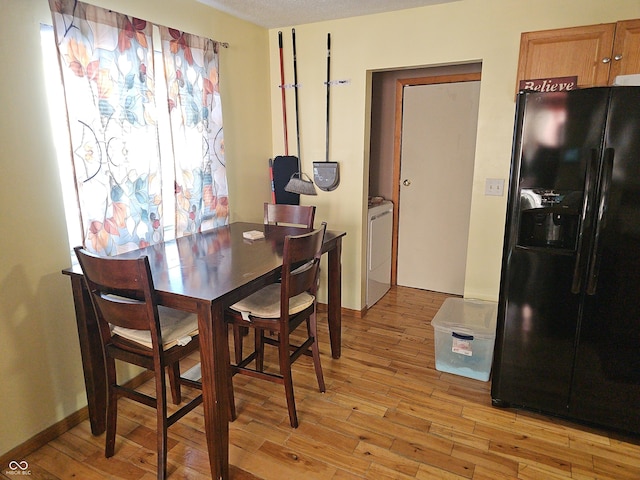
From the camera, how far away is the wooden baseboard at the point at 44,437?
1804 millimetres

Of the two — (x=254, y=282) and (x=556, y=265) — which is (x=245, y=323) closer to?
(x=254, y=282)

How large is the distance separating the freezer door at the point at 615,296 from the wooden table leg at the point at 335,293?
1369mm

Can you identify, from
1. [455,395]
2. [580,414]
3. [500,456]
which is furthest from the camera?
[455,395]

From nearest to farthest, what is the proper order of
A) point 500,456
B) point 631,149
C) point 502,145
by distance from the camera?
point 631,149
point 500,456
point 502,145

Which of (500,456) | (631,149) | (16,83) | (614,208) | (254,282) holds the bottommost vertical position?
(500,456)

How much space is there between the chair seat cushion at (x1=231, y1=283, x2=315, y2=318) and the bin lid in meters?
0.92

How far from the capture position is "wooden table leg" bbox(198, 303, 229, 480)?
154cm

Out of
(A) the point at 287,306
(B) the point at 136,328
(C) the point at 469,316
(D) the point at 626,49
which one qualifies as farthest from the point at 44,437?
(D) the point at 626,49

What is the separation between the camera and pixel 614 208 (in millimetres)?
1768

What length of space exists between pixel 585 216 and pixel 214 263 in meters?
1.76

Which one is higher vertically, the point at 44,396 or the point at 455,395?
the point at 44,396

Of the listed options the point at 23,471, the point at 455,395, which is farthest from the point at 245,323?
the point at 455,395

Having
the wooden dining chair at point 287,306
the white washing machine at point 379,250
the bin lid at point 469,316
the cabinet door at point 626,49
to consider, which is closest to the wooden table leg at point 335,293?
the wooden dining chair at point 287,306

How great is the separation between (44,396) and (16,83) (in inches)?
57.8
